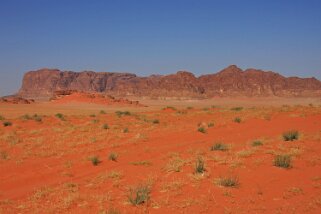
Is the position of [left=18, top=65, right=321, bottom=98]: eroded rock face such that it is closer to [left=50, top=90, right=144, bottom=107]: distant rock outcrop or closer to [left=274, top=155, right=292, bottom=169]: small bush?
[left=50, top=90, right=144, bottom=107]: distant rock outcrop

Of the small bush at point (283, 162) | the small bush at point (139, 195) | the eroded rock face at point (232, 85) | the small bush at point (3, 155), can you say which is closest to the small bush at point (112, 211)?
the small bush at point (139, 195)

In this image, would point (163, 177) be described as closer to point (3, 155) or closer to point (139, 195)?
point (139, 195)

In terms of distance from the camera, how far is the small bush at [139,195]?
7846mm

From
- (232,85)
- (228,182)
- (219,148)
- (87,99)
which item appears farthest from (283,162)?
(232,85)

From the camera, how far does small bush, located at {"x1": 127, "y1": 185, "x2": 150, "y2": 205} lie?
785 centimetres

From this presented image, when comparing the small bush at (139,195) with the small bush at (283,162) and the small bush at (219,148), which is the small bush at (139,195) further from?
the small bush at (219,148)

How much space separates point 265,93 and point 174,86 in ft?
93.0

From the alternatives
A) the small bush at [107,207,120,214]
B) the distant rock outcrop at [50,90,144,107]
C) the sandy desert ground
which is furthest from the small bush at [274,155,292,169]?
the distant rock outcrop at [50,90,144,107]

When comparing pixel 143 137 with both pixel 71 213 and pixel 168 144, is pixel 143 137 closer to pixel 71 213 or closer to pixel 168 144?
pixel 168 144

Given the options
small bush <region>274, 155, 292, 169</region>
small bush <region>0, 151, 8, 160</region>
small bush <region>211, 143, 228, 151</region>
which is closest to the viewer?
small bush <region>274, 155, 292, 169</region>

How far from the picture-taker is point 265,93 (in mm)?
119562

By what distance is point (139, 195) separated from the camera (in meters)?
7.98

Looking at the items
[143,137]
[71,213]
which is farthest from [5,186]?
[143,137]

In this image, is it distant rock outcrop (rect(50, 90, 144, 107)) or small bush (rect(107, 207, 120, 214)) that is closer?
small bush (rect(107, 207, 120, 214))
